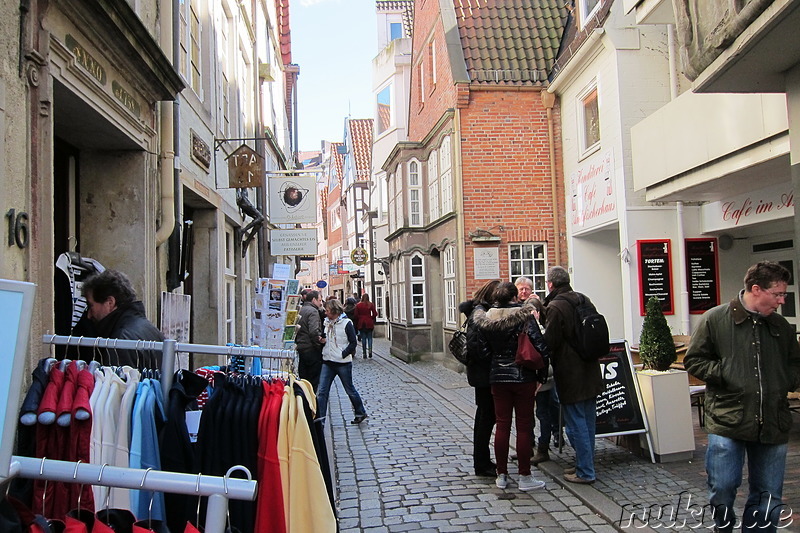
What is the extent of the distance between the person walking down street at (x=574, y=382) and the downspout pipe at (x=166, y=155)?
3552 mm

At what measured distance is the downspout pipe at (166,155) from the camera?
5875 mm

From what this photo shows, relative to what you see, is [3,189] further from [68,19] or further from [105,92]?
[105,92]

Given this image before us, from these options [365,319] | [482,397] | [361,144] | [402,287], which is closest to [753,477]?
[482,397]

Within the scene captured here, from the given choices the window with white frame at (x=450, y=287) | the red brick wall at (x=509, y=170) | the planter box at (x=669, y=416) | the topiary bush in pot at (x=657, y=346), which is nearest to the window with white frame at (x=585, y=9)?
the red brick wall at (x=509, y=170)

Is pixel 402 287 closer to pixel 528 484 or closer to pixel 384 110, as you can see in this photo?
pixel 384 110

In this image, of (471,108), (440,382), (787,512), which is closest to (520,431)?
(787,512)

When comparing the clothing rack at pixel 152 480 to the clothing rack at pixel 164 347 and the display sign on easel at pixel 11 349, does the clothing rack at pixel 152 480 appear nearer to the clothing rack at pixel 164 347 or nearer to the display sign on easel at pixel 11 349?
the display sign on easel at pixel 11 349

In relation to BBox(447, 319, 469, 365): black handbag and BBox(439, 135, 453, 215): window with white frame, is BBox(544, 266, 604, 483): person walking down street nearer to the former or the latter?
BBox(447, 319, 469, 365): black handbag

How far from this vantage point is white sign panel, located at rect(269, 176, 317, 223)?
12.3m

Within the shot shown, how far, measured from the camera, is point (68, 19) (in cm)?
385

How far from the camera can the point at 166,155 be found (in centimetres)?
595

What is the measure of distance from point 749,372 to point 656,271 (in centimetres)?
651

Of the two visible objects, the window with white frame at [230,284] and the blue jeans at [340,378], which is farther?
the window with white frame at [230,284]

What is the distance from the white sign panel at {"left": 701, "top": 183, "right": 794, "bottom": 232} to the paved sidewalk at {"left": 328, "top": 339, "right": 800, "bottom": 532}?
249 centimetres
